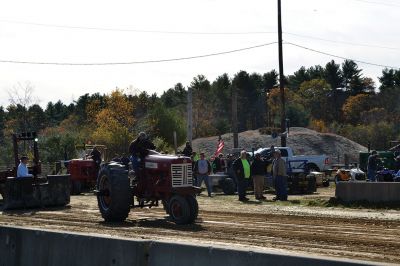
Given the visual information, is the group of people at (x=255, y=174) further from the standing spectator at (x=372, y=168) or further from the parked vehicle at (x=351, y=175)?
the parked vehicle at (x=351, y=175)

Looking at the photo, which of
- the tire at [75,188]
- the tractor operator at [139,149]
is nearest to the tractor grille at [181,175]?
the tractor operator at [139,149]

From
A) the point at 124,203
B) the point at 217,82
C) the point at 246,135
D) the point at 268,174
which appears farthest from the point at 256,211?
the point at 217,82

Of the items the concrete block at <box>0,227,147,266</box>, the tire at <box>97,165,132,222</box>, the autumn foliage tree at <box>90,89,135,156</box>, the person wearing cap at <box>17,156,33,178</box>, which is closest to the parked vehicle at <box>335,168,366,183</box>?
the person wearing cap at <box>17,156,33,178</box>

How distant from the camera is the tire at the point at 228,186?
2673 centimetres

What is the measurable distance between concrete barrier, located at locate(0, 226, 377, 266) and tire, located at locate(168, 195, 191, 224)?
5786 millimetres

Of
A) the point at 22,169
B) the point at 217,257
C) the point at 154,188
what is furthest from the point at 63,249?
the point at 22,169

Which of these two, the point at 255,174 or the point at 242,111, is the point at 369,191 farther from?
the point at 242,111

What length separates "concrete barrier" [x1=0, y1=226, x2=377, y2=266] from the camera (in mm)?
6286

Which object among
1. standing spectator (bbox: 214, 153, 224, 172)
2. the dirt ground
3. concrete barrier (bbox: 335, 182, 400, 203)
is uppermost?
standing spectator (bbox: 214, 153, 224, 172)

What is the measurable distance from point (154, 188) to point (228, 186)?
38.1ft

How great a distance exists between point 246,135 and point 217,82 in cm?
4411

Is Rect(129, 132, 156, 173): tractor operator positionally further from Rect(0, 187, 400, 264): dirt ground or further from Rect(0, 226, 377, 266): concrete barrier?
Rect(0, 226, 377, 266): concrete barrier

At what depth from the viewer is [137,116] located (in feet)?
321

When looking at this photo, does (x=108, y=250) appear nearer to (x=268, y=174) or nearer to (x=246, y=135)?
(x=268, y=174)
